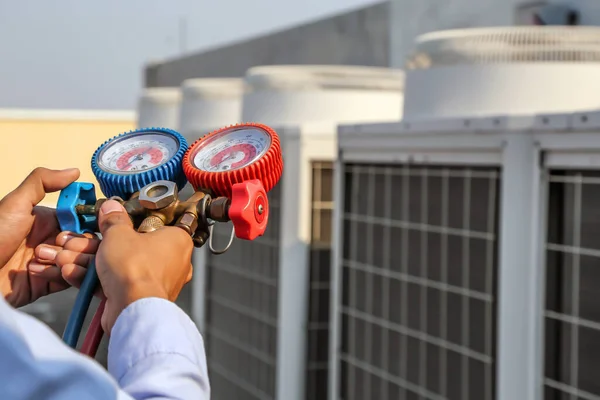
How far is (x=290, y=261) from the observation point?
6.26 metres

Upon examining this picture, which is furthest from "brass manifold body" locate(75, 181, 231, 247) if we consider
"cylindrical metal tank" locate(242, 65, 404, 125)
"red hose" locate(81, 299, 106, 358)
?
"cylindrical metal tank" locate(242, 65, 404, 125)

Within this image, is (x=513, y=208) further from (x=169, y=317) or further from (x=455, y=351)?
(x=169, y=317)

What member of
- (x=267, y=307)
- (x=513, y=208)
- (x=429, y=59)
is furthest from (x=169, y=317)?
(x=267, y=307)

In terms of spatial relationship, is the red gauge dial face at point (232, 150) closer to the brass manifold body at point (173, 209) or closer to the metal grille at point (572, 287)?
the brass manifold body at point (173, 209)

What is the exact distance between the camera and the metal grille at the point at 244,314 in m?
6.46

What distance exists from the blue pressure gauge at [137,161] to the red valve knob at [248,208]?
153 millimetres

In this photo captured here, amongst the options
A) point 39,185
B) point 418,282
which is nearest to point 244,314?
point 418,282

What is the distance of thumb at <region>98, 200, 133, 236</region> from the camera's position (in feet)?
4.10

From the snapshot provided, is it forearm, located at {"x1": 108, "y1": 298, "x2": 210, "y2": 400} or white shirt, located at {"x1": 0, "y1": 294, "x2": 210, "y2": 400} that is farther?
forearm, located at {"x1": 108, "y1": 298, "x2": 210, "y2": 400}

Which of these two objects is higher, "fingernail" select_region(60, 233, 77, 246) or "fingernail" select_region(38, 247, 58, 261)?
"fingernail" select_region(60, 233, 77, 246)

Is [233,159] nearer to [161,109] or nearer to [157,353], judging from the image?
[157,353]

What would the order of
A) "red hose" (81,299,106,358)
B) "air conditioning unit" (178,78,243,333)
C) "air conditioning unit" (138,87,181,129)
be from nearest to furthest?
"red hose" (81,299,106,358) < "air conditioning unit" (178,78,243,333) < "air conditioning unit" (138,87,181,129)

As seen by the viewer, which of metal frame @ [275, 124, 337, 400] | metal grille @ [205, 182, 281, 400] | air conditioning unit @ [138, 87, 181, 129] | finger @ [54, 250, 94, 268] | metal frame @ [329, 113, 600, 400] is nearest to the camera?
finger @ [54, 250, 94, 268]

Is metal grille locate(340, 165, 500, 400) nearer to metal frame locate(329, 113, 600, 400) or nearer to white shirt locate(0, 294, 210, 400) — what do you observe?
metal frame locate(329, 113, 600, 400)
